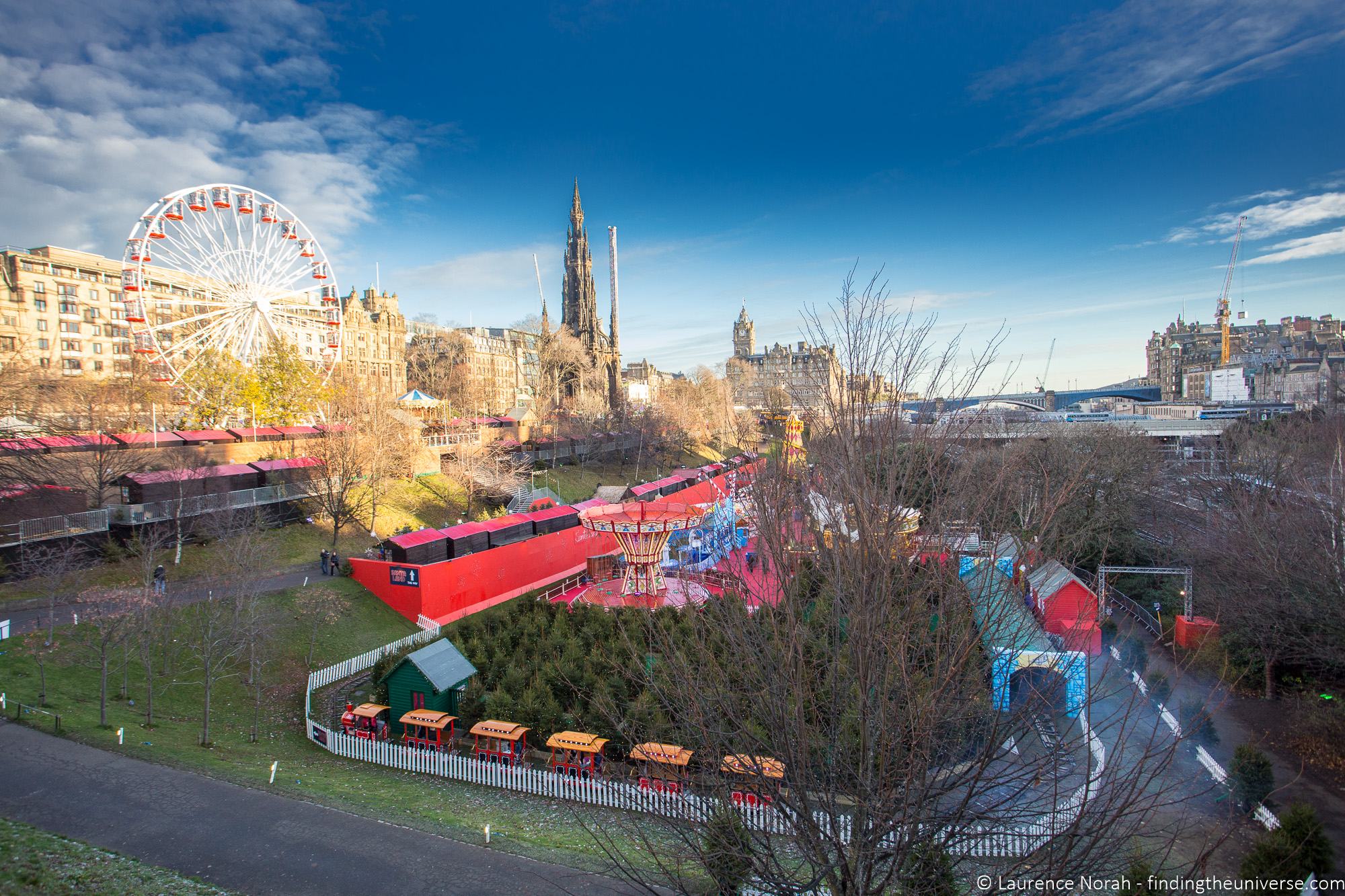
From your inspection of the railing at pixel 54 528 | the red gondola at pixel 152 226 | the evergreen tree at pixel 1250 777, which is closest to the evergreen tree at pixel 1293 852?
the evergreen tree at pixel 1250 777

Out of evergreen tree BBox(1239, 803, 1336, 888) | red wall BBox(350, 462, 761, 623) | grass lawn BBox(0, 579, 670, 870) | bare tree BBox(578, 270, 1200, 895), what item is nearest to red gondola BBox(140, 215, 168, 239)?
red wall BBox(350, 462, 761, 623)

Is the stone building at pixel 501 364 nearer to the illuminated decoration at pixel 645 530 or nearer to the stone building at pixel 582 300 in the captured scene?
the stone building at pixel 582 300

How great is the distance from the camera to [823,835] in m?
4.82

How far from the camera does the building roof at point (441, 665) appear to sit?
48.4ft

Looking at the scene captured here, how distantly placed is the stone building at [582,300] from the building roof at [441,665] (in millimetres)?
63814

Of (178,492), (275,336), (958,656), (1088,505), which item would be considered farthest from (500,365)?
(958,656)

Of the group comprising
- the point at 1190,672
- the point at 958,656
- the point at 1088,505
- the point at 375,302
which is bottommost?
the point at 1190,672

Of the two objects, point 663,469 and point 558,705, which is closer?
point 558,705

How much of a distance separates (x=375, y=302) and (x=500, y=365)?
26.3 m

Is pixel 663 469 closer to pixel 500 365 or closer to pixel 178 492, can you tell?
pixel 178 492

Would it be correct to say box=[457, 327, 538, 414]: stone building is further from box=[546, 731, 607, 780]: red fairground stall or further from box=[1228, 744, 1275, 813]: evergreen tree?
box=[1228, 744, 1275, 813]: evergreen tree

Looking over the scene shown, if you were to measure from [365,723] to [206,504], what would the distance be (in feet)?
44.0

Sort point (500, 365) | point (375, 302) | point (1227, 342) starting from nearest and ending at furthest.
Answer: point (375, 302)
point (500, 365)
point (1227, 342)

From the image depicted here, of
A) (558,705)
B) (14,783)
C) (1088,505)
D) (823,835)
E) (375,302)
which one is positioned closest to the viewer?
(823,835)
